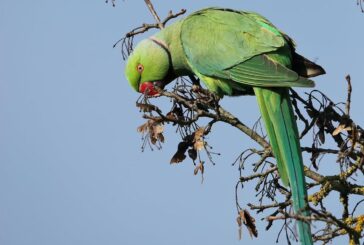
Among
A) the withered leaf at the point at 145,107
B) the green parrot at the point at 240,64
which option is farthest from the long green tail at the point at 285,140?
the withered leaf at the point at 145,107

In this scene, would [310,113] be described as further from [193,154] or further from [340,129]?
[193,154]

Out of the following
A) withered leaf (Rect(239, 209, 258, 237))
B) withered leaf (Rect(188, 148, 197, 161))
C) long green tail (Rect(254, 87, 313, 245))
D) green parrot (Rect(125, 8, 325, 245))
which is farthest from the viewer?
green parrot (Rect(125, 8, 325, 245))

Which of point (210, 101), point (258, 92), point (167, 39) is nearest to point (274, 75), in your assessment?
point (258, 92)

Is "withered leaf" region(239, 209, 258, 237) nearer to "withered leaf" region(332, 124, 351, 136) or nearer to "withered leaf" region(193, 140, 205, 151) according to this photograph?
"withered leaf" region(193, 140, 205, 151)

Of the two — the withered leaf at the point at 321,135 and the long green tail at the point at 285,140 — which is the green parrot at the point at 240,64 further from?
the withered leaf at the point at 321,135

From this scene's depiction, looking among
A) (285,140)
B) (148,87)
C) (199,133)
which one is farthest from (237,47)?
(199,133)

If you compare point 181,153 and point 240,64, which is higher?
point 240,64

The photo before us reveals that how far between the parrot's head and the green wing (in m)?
0.37

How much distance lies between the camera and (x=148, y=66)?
6.17 m

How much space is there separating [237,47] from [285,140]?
3.73 feet

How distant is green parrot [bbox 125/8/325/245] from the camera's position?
4.74 meters

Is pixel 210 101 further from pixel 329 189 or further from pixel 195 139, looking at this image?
pixel 329 189

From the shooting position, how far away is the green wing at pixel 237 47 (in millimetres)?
5219

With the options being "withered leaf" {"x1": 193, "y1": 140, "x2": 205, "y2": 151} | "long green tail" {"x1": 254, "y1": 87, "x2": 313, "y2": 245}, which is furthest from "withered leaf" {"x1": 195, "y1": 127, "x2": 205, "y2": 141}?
"long green tail" {"x1": 254, "y1": 87, "x2": 313, "y2": 245}
